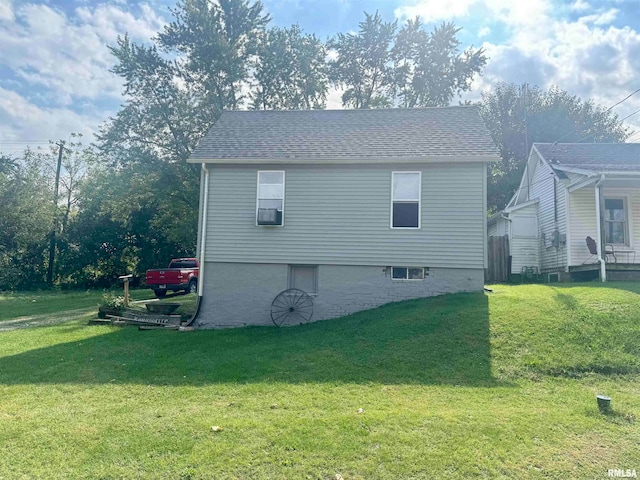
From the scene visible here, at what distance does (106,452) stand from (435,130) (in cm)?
1067

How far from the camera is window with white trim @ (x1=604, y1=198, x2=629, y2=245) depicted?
42.5 feet

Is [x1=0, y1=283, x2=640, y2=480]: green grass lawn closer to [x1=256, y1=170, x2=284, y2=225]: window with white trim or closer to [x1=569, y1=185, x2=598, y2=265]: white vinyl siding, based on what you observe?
[x1=256, y1=170, x2=284, y2=225]: window with white trim

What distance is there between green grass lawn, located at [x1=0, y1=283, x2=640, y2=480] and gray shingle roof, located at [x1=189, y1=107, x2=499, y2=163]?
13.5ft

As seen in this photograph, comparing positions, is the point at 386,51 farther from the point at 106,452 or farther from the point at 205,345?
the point at 106,452

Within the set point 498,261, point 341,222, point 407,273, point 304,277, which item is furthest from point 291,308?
point 498,261

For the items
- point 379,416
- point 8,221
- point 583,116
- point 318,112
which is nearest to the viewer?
point 379,416

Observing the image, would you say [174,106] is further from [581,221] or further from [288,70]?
[581,221]

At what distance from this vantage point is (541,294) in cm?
945

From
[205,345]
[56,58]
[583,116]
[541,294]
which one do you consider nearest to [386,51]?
[583,116]

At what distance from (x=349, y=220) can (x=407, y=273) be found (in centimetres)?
200

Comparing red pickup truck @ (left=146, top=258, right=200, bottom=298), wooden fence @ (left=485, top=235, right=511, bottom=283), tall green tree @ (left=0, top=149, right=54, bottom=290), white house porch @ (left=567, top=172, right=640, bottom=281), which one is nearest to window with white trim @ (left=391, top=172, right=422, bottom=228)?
white house porch @ (left=567, top=172, right=640, bottom=281)

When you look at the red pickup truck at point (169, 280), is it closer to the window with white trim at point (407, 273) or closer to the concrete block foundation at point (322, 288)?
the concrete block foundation at point (322, 288)

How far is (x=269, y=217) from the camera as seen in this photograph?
10688 mm

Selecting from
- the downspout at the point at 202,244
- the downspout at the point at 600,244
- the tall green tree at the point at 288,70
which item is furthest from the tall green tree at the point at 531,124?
the downspout at the point at 202,244
